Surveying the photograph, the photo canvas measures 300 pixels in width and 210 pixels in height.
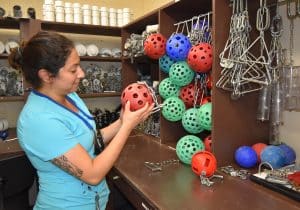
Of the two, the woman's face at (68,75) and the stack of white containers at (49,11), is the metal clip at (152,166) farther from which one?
the stack of white containers at (49,11)

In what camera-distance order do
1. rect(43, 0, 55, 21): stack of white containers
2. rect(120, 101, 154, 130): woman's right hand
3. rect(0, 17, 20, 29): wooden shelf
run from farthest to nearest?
rect(43, 0, 55, 21): stack of white containers → rect(0, 17, 20, 29): wooden shelf → rect(120, 101, 154, 130): woman's right hand

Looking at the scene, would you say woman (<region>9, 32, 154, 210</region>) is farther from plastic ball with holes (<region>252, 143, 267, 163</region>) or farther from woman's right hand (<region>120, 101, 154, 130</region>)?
plastic ball with holes (<region>252, 143, 267, 163</region>)

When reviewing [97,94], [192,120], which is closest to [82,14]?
[97,94]

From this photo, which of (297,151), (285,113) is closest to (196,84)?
(285,113)

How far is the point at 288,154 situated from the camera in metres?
1.32

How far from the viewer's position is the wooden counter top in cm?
101

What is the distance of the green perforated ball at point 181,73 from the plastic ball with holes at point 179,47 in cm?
4

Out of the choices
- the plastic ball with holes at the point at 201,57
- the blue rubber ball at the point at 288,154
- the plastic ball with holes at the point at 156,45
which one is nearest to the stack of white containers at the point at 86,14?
the plastic ball with holes at the point at 156,45

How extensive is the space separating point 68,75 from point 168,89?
755 mm

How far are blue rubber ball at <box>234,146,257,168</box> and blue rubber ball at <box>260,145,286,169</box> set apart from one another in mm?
50

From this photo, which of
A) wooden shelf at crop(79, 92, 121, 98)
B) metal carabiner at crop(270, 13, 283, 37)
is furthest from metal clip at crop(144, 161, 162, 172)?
wooden shelf at crop(79, 92, 121, 98)

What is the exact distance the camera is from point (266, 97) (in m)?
1.33

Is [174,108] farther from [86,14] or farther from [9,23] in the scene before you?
[9,23]

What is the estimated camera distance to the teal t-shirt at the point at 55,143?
37.1 inches
